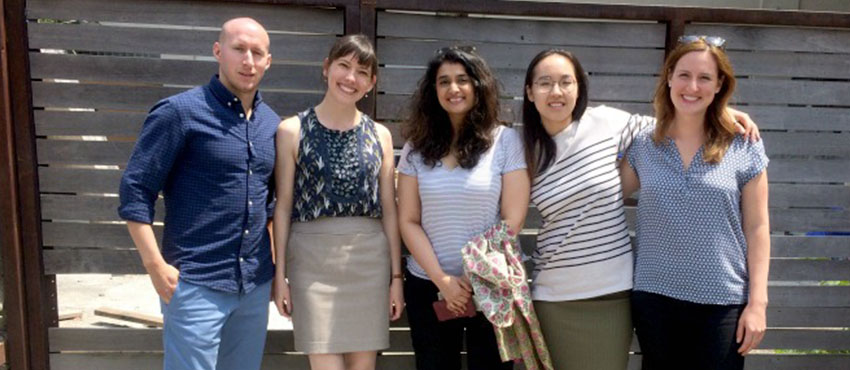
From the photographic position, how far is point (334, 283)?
2594 millimetres

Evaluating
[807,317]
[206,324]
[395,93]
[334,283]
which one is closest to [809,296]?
[807,317]

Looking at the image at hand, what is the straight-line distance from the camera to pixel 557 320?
8.34 ft

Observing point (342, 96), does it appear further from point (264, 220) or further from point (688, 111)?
point (688, 111)

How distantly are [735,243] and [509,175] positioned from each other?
0.85 meters

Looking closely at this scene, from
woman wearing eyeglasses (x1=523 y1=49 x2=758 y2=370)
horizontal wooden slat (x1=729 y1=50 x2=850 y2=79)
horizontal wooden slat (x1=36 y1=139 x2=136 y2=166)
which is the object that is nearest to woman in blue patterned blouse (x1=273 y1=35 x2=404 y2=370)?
woman wearing eyeglasses (x1=523 y1=49 x2=758 y2=370)

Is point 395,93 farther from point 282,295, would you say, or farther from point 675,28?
point 675,28

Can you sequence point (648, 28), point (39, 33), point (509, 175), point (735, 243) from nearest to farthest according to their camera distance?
point (735, 243) → point (509, 175) → point (39, 33) → point (648, 28)

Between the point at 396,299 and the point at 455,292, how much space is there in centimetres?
33

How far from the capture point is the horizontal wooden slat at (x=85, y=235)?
3104mm

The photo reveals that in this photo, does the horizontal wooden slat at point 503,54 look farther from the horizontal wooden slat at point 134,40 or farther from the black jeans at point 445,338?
the black jeans at point 445,338

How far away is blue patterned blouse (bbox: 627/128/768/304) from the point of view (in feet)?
7.65

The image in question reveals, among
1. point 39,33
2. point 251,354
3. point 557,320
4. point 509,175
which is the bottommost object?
point 251,354

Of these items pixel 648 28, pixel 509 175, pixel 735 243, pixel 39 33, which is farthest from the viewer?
pixel 648 28

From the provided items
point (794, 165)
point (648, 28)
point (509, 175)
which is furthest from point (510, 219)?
point (794, 165)
